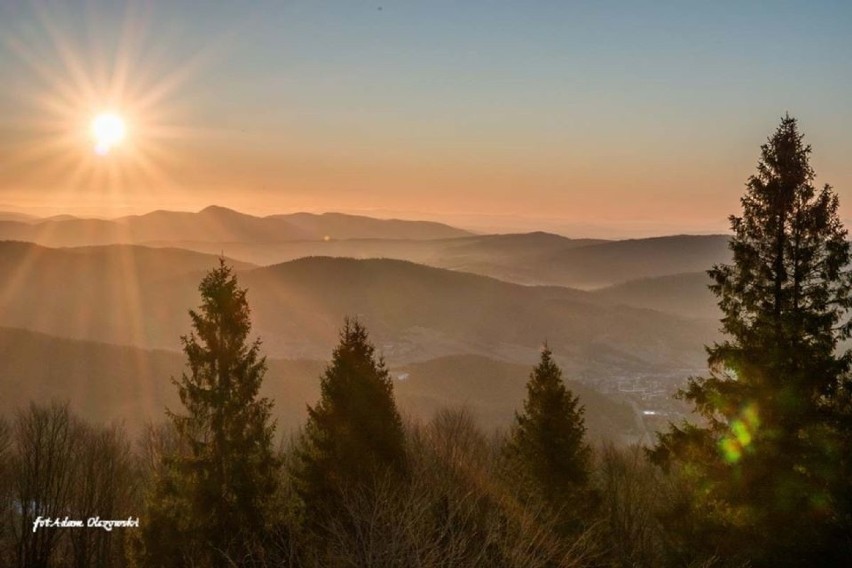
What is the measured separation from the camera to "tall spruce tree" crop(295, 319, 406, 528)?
2098 centimetres

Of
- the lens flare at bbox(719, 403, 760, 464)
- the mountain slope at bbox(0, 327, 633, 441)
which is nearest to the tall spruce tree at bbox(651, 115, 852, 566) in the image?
the lens flare at bbox(719, 403, 760, 464)

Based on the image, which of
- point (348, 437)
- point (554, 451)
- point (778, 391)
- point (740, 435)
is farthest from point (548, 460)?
point (778, 391)

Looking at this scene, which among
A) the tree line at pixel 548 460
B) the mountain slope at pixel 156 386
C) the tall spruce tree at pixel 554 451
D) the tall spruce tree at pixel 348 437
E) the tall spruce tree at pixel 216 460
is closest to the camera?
the tree line at pixel 548 460

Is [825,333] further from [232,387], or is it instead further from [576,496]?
[232,387]

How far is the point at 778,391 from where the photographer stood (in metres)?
15.7

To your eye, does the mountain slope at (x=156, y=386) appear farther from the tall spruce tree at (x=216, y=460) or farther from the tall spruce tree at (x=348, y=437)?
the tall spruce tree at (x=216, y=460)

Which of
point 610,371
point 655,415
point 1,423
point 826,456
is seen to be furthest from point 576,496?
point 610,371

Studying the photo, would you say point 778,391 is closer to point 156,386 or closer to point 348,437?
point 348,437

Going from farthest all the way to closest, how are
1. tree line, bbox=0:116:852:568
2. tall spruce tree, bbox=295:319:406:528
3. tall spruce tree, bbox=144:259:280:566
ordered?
tall spruce tree, bbox=295:319:406:528 < tall spruce tree, bbox=144:259:280:566 < tree line, bbox=0:116:852:568

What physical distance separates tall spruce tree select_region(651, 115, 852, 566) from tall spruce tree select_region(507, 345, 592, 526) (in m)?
6.05

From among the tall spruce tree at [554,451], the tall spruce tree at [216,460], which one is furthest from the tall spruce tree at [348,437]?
the tall spruce tree at [554,451]

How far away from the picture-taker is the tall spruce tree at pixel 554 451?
22859mm

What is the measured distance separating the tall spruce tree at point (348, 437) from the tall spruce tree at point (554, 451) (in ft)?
16.6

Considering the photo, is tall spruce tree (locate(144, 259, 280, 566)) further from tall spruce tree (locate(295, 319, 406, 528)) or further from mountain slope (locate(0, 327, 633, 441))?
mountain slope (locate(0, 327, 633, 441))
